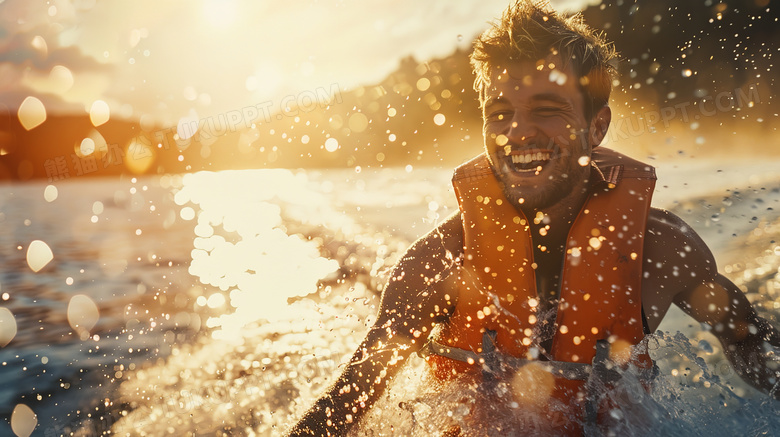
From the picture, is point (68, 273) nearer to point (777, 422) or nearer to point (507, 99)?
point (507, 99)

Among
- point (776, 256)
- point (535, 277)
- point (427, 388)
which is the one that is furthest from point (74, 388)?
point (776, 256)

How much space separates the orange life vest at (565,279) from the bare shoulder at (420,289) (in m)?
0.09

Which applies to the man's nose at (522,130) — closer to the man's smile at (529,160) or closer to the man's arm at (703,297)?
the man's smile at (529,160)

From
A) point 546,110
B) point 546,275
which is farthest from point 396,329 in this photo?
point 546,110

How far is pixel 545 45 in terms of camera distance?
2.65 m

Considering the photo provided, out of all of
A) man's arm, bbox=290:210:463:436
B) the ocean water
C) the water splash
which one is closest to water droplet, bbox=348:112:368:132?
the water splash

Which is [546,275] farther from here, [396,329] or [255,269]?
[255,269]

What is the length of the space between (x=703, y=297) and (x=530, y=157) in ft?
3.96

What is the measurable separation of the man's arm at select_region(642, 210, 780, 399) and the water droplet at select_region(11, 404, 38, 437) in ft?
13.2

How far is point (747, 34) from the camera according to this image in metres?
15.1

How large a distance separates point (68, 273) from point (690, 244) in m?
7.95

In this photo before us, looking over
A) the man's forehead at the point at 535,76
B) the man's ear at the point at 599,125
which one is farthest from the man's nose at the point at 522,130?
the man's ear at the point at 599,125

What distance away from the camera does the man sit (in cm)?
238

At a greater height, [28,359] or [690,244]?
[690,244]
